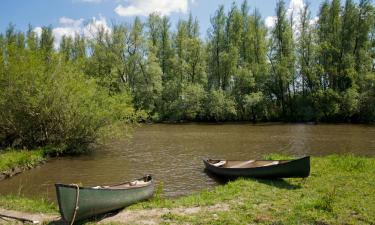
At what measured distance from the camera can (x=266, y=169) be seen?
14969mm

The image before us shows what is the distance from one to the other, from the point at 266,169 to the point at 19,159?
43.4 feet

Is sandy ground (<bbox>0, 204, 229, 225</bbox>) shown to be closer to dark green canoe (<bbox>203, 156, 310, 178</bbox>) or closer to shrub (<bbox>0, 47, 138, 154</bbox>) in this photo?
dark green canoe (<bbox>203, 156, 310, 178</bbox>)

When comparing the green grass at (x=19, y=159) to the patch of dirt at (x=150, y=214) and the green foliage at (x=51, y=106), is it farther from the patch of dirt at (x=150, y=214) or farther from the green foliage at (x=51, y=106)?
the patch of dirt at (x=150, y=214)

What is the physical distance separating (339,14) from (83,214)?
54.0 metres

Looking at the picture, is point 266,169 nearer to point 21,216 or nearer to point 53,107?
point 21,216

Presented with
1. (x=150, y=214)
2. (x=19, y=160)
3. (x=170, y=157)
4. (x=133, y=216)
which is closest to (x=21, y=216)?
(x=133, y=216)

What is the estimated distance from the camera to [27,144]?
2370cm

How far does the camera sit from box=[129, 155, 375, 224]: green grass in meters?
9.82

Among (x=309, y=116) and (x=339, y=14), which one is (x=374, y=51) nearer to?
(x=339, y=14)

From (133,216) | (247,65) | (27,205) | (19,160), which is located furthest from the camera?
(247,65)

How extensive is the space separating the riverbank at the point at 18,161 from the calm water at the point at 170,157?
56cm

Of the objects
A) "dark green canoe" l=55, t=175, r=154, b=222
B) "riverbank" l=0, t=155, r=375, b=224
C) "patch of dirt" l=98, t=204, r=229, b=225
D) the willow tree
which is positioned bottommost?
"patch of dirt" l=98, t=204, r=229, b=225

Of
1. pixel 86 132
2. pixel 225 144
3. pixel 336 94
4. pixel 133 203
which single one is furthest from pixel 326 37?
pixel 133 203

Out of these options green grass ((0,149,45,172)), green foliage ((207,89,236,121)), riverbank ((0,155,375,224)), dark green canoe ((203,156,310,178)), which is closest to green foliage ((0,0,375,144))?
green foliage ((207,89,236,121))
